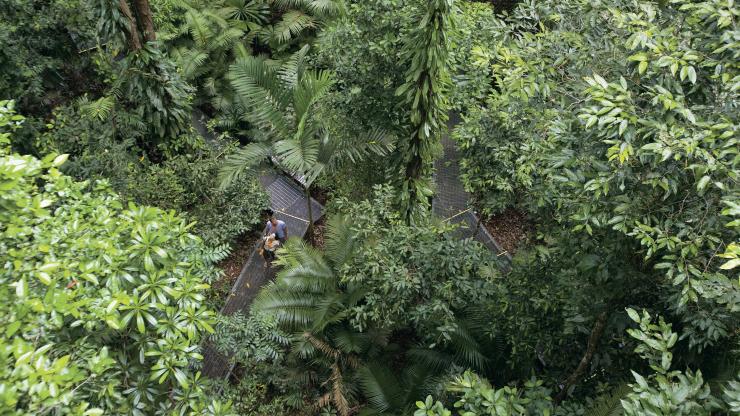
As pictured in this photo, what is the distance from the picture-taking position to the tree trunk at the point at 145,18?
28.8ft

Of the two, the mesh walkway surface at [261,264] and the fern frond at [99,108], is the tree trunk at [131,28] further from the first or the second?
the mesh walkway surface at [261,264]

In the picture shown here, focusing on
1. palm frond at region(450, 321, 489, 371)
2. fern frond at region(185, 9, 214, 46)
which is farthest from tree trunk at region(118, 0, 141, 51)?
palm frond at region(450, 321, 489, 371)

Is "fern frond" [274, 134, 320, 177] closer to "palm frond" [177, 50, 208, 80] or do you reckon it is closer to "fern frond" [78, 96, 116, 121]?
"fern frond" [78, 96, 116, 121]

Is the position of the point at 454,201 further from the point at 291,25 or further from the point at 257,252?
the point at 291,25

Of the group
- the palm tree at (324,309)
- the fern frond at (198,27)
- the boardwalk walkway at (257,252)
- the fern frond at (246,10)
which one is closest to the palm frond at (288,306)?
the palm tree at (324,309)

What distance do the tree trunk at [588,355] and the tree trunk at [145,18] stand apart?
26.9 feet

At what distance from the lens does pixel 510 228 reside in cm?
1072

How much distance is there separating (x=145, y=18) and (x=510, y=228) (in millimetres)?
7629

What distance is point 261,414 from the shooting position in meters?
7.47

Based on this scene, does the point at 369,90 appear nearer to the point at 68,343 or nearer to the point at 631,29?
the point at 631,29

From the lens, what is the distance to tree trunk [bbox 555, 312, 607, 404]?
190 inches

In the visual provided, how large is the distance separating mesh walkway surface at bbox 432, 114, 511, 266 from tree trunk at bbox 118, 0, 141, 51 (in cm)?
575

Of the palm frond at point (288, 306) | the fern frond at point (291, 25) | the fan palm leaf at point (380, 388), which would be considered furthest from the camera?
the fern frond at point (291, 25)

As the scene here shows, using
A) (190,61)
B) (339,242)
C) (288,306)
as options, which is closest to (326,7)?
(190,61)
